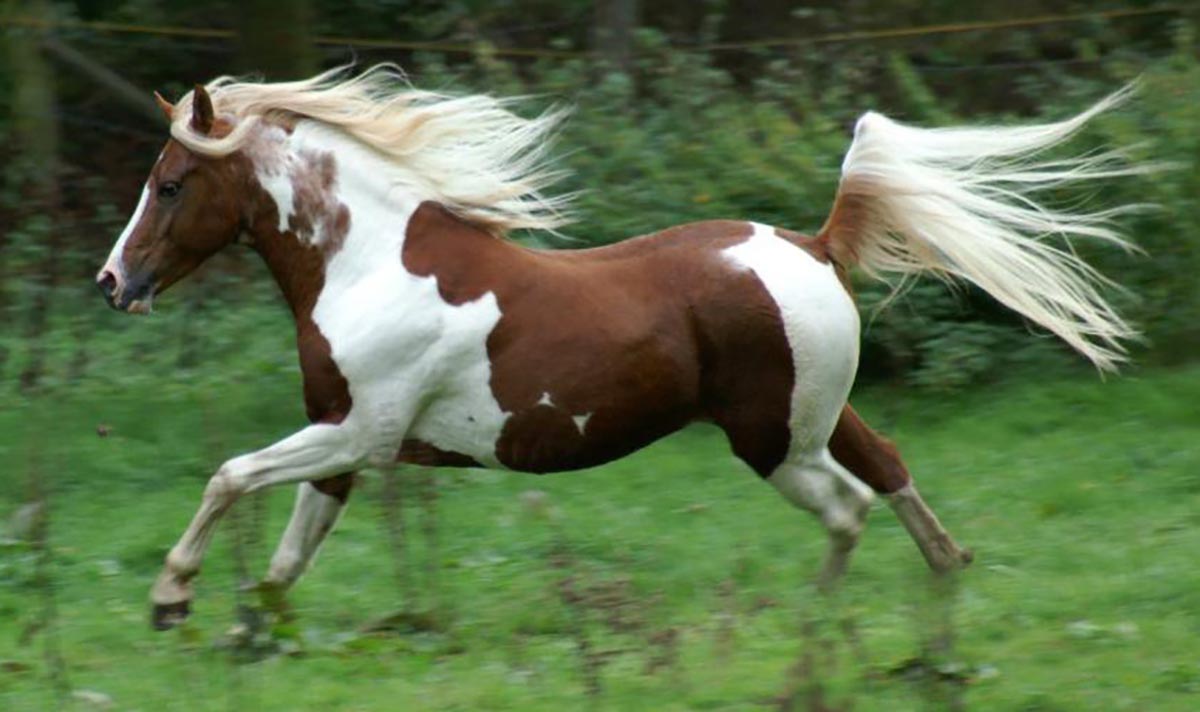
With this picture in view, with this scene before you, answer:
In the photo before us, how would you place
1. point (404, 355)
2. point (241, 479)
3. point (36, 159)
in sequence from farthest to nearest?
point (36, 159), point (404, 355), point (241, 479)

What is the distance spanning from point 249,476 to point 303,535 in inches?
17.6

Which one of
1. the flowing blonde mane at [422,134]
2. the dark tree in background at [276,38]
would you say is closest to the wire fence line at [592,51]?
the dark tree in background at [276,38]

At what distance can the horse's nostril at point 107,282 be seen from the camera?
6.67 meters

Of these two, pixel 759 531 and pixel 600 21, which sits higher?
pixel 600 21

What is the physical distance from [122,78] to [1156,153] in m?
8.21

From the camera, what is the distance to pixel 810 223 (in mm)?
10320

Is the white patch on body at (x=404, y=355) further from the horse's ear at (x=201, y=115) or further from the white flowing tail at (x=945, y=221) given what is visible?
the white flowing tail at (x=945, y=221)

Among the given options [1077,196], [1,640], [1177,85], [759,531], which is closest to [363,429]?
[1,640]

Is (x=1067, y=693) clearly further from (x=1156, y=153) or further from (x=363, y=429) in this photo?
(x=1156, y=153)

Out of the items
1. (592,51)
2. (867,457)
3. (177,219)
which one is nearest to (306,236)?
(177,219)

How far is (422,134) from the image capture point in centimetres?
677

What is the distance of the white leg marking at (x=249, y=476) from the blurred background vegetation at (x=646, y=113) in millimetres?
2244

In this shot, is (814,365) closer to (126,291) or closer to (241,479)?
(241,479)

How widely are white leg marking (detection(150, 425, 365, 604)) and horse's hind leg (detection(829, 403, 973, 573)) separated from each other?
1693mm
